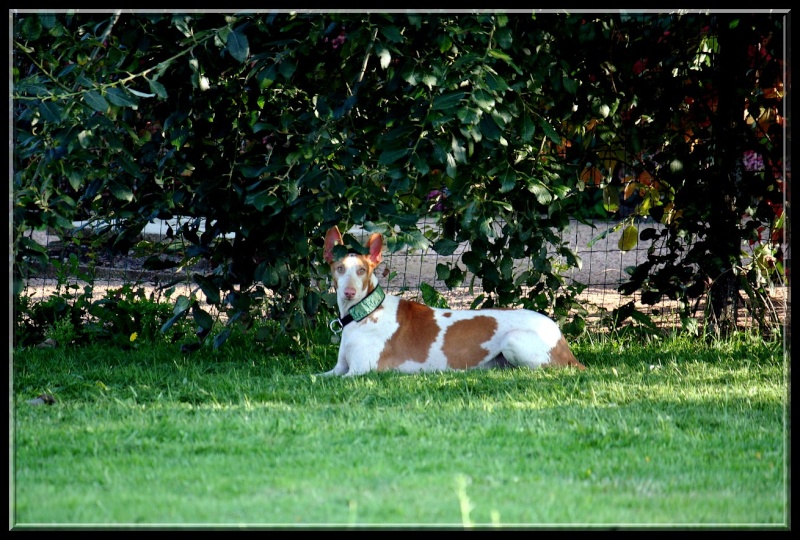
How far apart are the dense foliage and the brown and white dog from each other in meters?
0.36

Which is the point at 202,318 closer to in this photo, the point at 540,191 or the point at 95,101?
the point at 95,101

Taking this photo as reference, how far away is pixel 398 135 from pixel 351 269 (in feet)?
3.75

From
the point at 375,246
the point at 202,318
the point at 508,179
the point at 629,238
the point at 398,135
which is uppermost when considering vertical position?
the point at 398,135

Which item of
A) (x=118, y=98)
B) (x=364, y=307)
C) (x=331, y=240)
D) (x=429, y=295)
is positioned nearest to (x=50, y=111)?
(x=118, y=98)

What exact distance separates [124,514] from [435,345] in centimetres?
311

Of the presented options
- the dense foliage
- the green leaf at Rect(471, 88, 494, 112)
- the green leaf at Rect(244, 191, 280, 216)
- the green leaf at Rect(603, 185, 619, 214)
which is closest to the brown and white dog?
the dense foliage

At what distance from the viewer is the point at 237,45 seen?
16.6ft

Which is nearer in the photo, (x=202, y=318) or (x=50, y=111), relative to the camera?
(x=50, y=111)

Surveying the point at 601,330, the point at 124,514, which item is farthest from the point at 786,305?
the point at 124,514

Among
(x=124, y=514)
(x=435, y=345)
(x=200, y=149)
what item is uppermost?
(x=200, y=149)

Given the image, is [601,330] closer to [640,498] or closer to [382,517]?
[640,498]

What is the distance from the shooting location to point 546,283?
7094 mm

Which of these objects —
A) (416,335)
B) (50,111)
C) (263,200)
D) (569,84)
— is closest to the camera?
(50,111)

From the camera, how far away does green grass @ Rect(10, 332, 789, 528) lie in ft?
11.4
